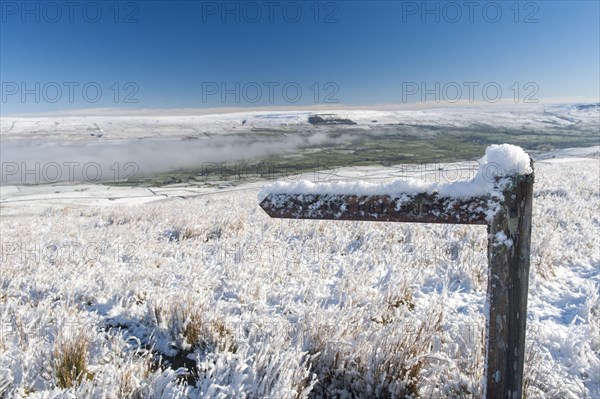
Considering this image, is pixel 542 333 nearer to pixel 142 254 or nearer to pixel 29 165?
pixel 142 254

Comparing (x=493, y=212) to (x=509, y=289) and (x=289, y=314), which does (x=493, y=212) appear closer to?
(x=509, y=289)

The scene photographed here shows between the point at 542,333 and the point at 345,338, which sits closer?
the point at 345,338

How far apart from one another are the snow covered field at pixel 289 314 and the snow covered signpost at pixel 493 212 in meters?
0.45

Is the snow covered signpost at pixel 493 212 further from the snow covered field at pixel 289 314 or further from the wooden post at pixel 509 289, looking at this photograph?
the snow covered field at pixel 289 314

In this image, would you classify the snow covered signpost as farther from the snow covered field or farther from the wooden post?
the snow covered field

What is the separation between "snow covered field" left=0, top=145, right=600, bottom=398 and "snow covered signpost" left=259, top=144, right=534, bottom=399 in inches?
17.7

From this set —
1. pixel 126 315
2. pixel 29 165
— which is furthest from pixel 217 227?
pixel 29 165

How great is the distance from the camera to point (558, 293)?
388 cm

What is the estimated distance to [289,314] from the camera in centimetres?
319

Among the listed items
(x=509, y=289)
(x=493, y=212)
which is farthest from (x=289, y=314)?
(x=493, y=212)

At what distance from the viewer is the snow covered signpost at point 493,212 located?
162 cm

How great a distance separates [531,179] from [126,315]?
321 centimetres

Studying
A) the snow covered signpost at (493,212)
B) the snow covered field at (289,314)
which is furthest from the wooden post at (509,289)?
the snow covered field at (289,314)

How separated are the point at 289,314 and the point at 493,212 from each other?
2.06 meters
